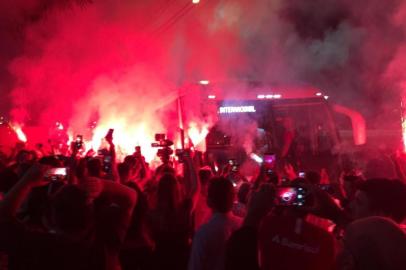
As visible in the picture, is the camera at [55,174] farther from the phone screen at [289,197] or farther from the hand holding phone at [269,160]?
the phone screen at [289,197]

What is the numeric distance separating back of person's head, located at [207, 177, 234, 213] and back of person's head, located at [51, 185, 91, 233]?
3.30ft

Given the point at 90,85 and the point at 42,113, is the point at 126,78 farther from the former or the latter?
the point at 42,113

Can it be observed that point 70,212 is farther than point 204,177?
No

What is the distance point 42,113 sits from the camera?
80.2 ft

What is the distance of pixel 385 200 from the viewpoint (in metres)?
2.82

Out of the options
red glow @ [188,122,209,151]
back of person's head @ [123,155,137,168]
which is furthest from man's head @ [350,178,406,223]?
red glow @ [188,122,209,151]

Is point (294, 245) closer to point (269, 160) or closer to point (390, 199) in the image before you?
point (390, 199)

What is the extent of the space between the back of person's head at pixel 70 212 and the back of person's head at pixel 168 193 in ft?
5.63

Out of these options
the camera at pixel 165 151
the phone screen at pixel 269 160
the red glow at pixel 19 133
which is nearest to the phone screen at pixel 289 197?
the phone screen at pixel 269 160

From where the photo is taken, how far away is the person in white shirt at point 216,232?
334 centimetres

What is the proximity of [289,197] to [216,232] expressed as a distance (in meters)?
0.54

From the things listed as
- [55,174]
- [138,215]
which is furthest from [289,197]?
[55,174]

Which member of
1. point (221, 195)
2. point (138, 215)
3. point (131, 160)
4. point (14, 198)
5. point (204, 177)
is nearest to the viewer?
point (14, 198)

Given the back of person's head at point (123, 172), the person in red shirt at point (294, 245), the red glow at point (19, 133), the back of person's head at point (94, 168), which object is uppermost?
the red glow at point (19, 133)
